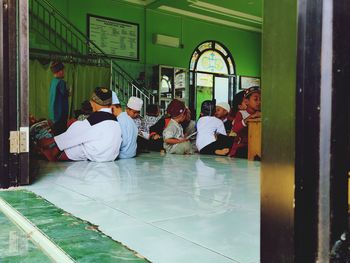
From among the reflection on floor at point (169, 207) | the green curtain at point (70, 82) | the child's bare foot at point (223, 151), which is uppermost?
the green curtain at point (70, 82)

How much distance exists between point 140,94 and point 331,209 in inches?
325

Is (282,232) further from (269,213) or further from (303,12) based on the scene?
(303,12)

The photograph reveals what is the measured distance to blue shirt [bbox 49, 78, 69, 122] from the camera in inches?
249

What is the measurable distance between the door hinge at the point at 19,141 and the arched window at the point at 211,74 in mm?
8332

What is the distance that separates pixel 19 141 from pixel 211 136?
3.52 m

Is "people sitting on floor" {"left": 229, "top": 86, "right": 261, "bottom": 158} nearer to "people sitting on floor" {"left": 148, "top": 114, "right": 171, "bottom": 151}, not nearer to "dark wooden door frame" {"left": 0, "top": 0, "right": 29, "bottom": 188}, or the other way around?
"people sitting on floor" {"left": 148, "top": 114, "right": 171, "bottom": 151}

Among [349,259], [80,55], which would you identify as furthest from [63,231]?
[80,55]

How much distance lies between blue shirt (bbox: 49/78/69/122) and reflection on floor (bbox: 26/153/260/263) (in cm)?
301

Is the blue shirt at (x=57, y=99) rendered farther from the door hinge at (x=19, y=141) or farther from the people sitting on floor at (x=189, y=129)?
the door hinge at (x=19, y=141)

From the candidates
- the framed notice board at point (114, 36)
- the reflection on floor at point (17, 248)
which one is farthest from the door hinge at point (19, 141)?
the framed notice board at point (114, 36)

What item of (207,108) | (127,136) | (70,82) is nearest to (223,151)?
(207,108)

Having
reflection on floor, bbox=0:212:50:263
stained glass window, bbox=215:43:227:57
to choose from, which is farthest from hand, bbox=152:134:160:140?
stained glass window, bbox=215:43:227:57

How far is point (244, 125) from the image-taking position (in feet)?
17.6

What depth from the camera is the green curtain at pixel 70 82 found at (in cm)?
730
